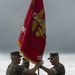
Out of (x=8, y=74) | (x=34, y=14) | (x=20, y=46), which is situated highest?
(x=34, y=14)

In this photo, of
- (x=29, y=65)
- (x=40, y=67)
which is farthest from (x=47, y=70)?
(x=29, y=65)

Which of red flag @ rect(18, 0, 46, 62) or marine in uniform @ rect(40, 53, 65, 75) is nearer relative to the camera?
red flag @ rect(18, 0, 46, 62)

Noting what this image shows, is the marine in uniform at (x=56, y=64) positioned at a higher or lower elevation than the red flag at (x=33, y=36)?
lower

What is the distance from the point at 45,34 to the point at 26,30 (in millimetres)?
829

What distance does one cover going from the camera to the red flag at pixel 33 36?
15.4 meters

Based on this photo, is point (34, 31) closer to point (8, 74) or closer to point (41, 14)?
point (41, 14)

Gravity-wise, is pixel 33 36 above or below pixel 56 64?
above

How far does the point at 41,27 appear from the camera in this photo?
15.6 m

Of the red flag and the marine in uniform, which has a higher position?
the red flag

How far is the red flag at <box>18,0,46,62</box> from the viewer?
15.4m

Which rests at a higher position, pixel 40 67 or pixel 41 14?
pixel 41 14

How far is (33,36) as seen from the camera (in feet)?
50.8

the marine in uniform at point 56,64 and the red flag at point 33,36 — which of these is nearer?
the red flag at point 33,36

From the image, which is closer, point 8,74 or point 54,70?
point 8,74
